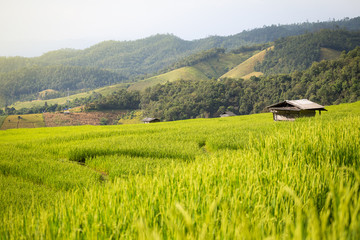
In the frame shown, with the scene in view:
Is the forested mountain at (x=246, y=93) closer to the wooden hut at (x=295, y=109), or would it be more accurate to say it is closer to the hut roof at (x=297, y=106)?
the wooden hut at (x=295, y=109)

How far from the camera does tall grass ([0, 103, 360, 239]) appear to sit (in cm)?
169

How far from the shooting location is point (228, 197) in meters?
2.88

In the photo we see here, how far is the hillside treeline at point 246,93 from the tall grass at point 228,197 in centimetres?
9355

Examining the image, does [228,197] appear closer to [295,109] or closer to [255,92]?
[295,109]

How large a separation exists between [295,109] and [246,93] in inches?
3953

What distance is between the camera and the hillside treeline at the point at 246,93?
9462cm

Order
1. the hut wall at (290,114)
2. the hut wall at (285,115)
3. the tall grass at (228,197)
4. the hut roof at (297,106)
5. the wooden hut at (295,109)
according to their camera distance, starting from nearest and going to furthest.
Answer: the tall grass at (228,197)
the hut roof at (297,106)
the wooden hut at (295,109)
the hut wall at (290,114)
the hut wall at (285,115)

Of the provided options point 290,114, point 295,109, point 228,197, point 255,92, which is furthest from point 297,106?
point 255,92

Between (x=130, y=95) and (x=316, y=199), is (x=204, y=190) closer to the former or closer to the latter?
(x=316, y=199)

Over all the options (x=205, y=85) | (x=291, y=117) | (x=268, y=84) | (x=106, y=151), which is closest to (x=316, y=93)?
(x=268, y=84)

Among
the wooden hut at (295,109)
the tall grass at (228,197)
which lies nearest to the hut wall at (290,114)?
the wooden hut at (295,109)

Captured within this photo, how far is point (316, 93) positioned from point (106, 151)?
10446cm

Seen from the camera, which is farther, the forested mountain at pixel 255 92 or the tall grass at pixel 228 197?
the forested mountain at pixel 255 92

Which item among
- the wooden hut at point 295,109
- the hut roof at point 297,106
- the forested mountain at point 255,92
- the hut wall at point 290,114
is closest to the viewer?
the hut roof at point 297,106
